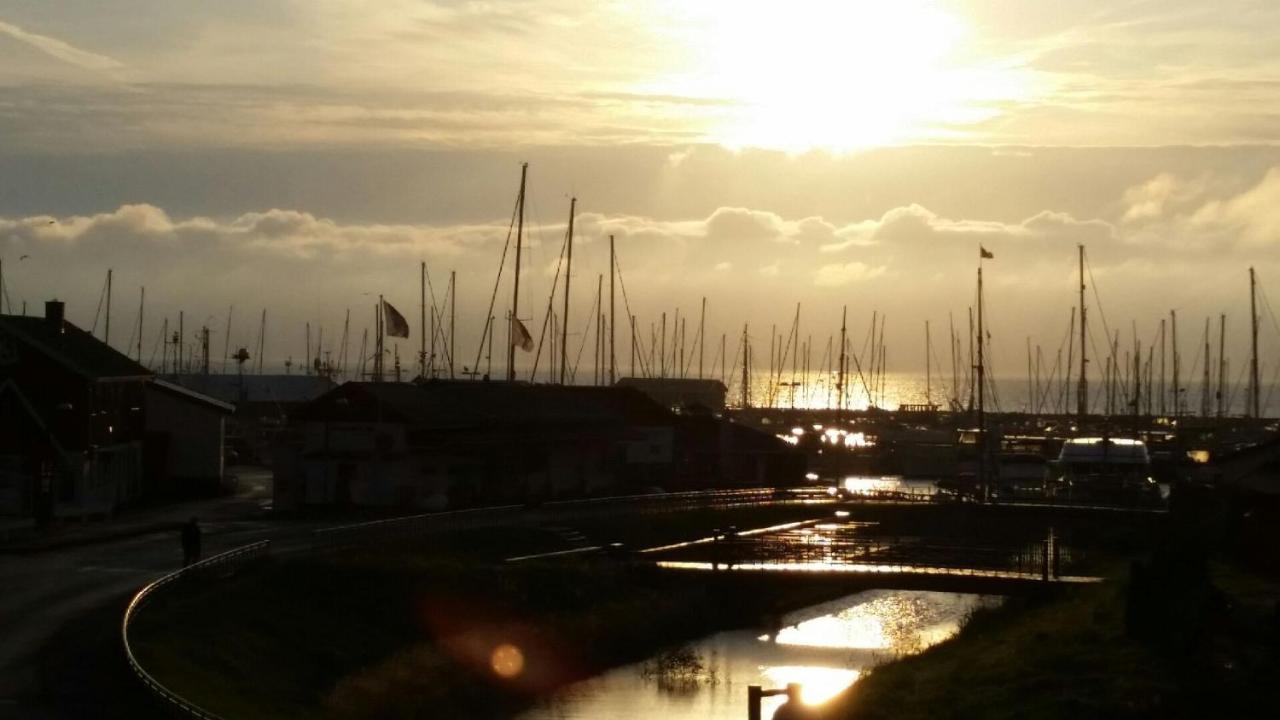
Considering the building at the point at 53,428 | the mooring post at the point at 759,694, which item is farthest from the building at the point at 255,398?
the mooring post at the point at 759,694

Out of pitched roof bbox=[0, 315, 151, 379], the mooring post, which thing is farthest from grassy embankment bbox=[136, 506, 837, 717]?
pitched roof bbox=[0, 315, 151, 379]

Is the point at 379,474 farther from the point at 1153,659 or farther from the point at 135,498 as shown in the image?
the point at 1153,659

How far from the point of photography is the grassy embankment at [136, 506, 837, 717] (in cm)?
3738

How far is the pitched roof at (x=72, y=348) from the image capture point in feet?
187

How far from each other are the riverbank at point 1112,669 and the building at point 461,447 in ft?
81.5

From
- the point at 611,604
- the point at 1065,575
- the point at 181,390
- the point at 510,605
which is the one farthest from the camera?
the point at 181,390

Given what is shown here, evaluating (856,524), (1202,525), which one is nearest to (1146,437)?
(856,524)

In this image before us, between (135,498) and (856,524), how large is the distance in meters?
35.3

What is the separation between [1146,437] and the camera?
444 ft

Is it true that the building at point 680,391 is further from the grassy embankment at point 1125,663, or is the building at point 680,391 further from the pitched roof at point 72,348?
the grassy embankment at point 1125,663

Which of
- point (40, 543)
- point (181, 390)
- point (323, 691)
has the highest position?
point (181, 390)

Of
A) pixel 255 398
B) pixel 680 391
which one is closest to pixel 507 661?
pixel 255 398

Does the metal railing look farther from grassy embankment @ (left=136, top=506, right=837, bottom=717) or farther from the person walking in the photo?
the person walking

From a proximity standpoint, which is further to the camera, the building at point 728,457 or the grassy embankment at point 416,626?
the building at point 728,457
